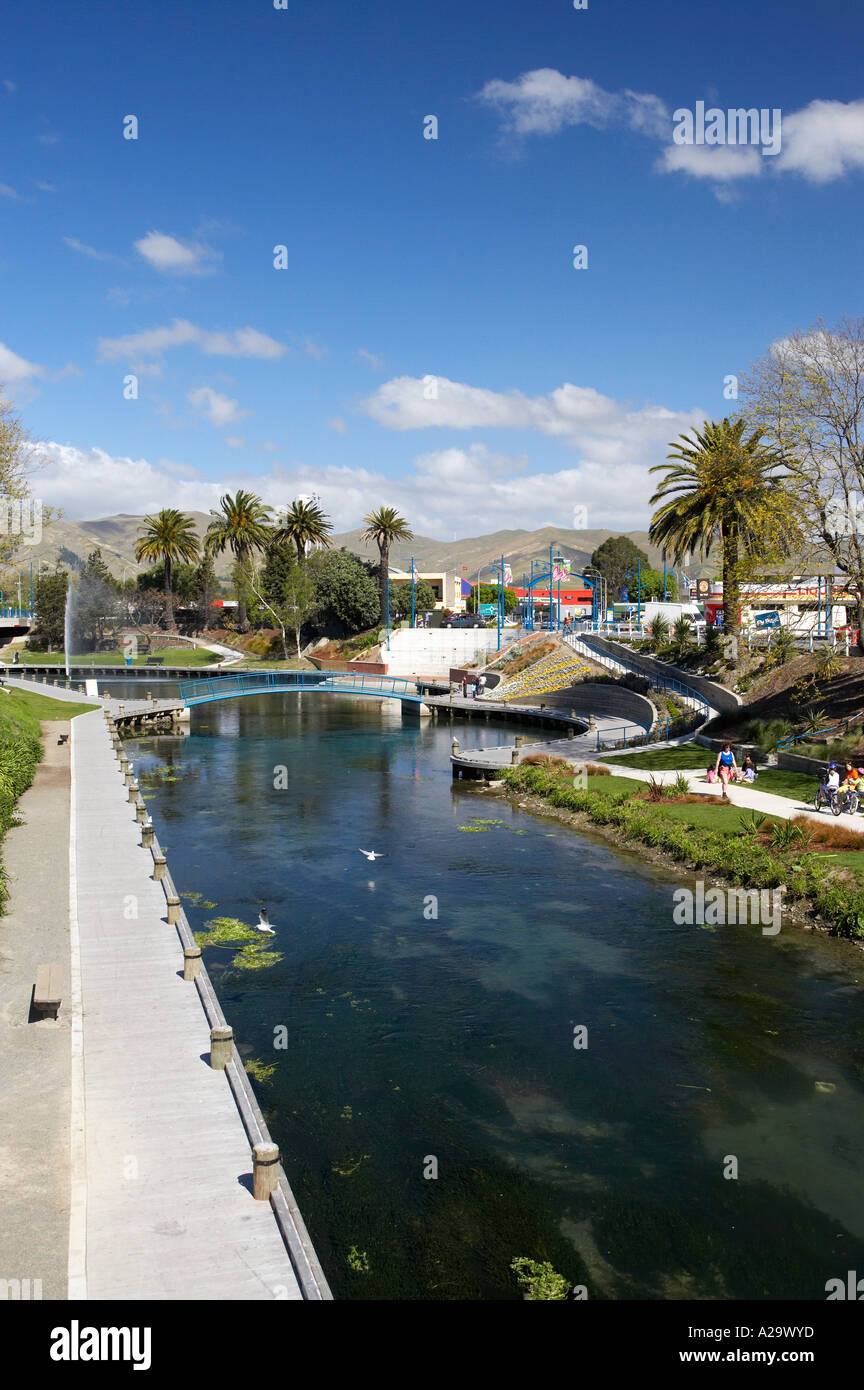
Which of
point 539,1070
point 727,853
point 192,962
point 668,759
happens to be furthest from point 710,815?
point 192,962

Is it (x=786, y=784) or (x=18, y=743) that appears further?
(x=18, y=743)

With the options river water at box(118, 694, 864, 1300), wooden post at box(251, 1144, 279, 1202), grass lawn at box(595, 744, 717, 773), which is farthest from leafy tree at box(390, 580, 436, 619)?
wooden post at box(251, 1144, 279, 1202)

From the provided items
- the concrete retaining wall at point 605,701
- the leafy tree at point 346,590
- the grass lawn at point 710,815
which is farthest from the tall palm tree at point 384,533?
the grass lawn at point 710,815

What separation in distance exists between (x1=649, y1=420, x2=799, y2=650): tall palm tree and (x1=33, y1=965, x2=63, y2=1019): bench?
32176 millimetres

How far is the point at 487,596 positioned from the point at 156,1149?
164 meters

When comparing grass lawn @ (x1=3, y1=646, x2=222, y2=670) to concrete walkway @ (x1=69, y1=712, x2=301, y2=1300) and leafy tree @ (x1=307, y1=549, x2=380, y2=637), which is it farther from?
concrete walkway @ (x1=69, y1=712, x2=301, y2=1300)

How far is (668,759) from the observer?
154ft

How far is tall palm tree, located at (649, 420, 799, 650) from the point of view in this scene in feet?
135

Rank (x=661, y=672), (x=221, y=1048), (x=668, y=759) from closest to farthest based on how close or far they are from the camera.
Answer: (x=221, y=1048) < (x=668, y=759) < (x=661, y=672)

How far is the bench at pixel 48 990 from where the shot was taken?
60.0 feet

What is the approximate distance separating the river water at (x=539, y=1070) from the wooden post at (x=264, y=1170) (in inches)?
77.4

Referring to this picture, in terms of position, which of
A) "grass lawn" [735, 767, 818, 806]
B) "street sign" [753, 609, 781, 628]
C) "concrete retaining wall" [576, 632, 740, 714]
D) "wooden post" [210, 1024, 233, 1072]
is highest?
"street sign" [753, 609, 781, 628]

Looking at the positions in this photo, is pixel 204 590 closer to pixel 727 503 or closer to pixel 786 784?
pixel 727 503
